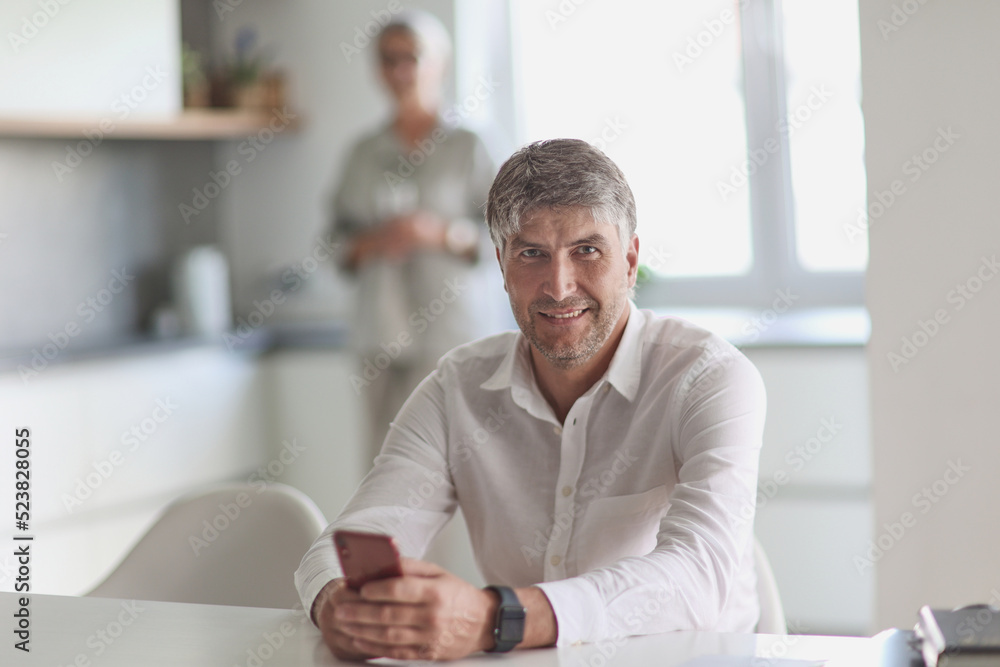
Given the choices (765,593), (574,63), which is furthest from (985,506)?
(574,63)

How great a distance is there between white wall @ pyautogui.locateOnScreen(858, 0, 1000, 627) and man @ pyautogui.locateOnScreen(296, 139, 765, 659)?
536mm

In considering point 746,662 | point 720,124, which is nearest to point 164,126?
point 720,124

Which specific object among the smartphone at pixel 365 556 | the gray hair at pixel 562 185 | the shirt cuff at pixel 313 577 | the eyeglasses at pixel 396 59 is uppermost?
the eyeglasses at pixel 396 59

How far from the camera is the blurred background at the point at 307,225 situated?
2717 mm

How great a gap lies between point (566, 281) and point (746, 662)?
22.2 inches

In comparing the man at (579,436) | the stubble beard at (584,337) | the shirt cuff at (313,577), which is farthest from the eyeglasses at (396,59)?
the shirt cuff at (313,577)

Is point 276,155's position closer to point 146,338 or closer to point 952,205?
point 146,338

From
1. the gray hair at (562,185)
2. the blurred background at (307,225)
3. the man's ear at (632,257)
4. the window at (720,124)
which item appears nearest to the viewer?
the gray hair at (562,185)

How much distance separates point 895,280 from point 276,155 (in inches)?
101

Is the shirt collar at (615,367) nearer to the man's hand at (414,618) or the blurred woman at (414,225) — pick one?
the man's hand at (414,618)

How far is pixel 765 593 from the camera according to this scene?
142cm

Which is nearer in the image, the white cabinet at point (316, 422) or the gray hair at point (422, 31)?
the gray hair at point (422, 31)

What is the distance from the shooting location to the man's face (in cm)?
139

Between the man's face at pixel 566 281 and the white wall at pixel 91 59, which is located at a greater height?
the white wall at pixel 91 59
